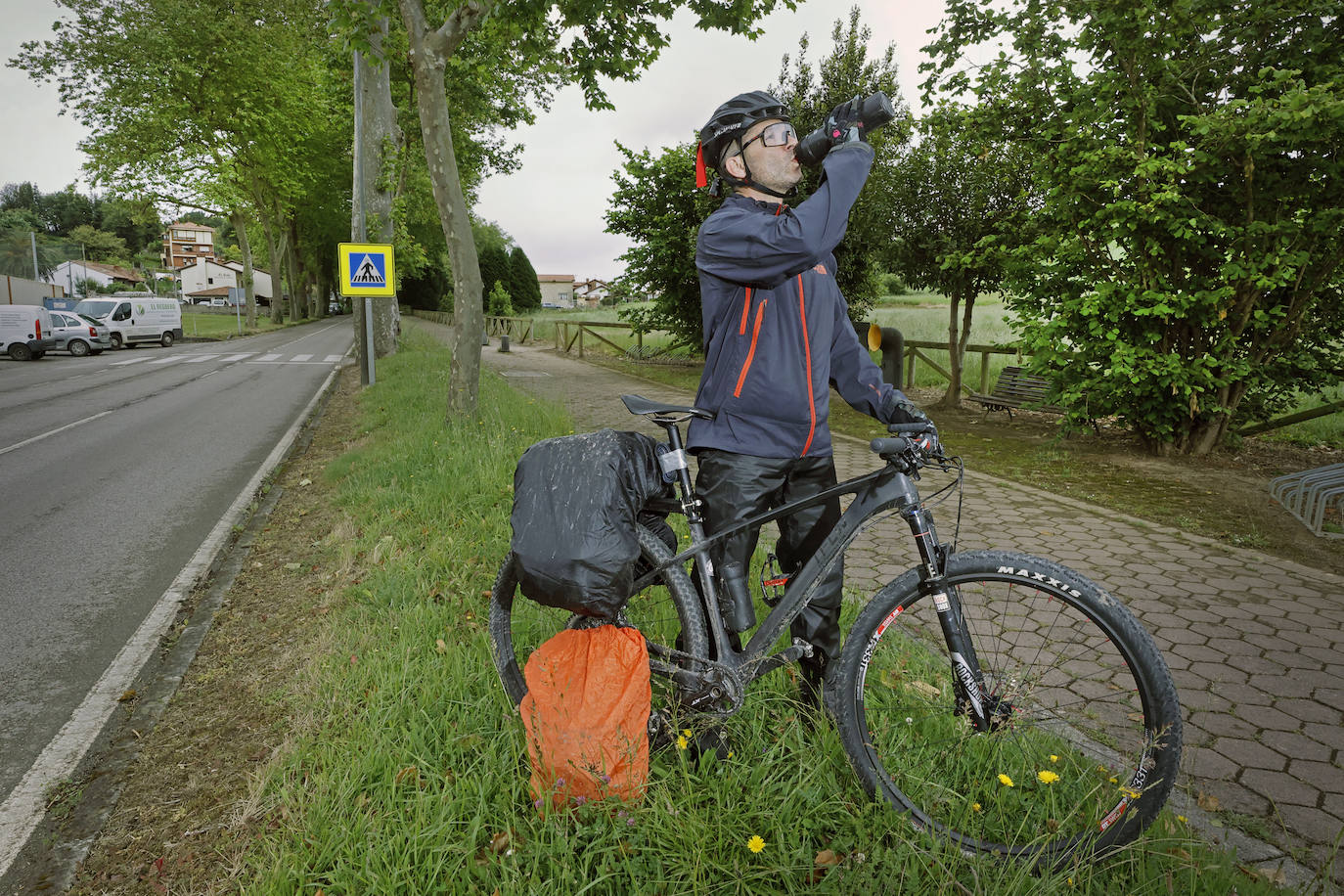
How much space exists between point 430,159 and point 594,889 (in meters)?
8.02

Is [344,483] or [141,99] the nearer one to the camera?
[344,483]

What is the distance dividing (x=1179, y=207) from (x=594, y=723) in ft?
23.1

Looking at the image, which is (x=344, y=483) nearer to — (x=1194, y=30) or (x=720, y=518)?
(x=720, y=518)

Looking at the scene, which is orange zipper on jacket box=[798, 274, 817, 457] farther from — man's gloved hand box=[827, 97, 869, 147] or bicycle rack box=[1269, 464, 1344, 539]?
bicycle rack box=[1269, 464, 1344, 539]

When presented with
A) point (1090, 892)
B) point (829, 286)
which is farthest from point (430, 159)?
point (1090, 892)

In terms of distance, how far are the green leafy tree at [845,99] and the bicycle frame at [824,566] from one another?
1062cm

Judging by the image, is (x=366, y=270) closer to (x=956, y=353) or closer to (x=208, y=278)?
(x=956, y=353)

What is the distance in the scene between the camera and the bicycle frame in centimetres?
211

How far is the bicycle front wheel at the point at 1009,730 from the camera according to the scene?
1888 millimetres

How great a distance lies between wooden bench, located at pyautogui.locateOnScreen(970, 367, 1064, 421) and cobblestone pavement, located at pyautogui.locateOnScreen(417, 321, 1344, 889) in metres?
3.63

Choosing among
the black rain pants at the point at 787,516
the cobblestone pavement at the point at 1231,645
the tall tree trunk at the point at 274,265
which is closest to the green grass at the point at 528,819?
the black rain pants at the point at 787,516

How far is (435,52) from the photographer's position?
8.05 metres

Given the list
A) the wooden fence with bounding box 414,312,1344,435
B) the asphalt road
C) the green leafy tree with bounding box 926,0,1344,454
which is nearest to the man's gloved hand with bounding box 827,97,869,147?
the wooden fence with bounding box 414,312,1344,435

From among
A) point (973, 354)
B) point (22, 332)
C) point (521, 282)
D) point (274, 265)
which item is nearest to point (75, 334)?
point (22, 332)
